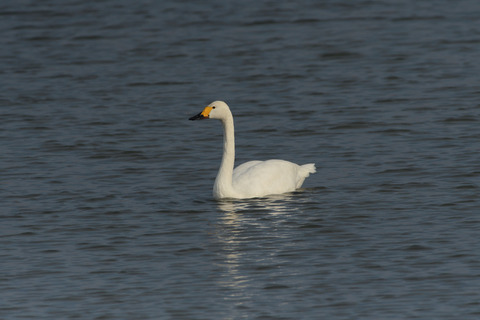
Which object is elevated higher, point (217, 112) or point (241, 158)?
point (217, 112)

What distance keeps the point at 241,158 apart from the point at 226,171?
2.54 m

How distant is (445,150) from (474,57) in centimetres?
727

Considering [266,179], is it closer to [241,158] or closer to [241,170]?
[241,170]

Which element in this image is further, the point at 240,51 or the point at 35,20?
the point at 35,20

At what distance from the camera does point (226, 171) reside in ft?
42.3

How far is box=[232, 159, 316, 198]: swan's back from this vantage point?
12914 mm

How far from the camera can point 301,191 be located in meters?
13.4

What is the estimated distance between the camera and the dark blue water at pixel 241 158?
9094 mm

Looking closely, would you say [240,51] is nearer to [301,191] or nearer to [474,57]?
[474,57]

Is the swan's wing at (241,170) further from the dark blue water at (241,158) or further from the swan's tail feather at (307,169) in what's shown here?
the swan's tail feather at (307,169)

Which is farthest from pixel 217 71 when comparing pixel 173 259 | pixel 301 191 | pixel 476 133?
pixel 173 259

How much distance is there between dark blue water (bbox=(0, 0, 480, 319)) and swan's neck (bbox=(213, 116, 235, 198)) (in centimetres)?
14

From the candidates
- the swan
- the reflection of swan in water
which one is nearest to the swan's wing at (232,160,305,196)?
the swan

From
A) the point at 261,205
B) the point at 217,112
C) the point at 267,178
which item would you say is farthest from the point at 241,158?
the point at 261,205
